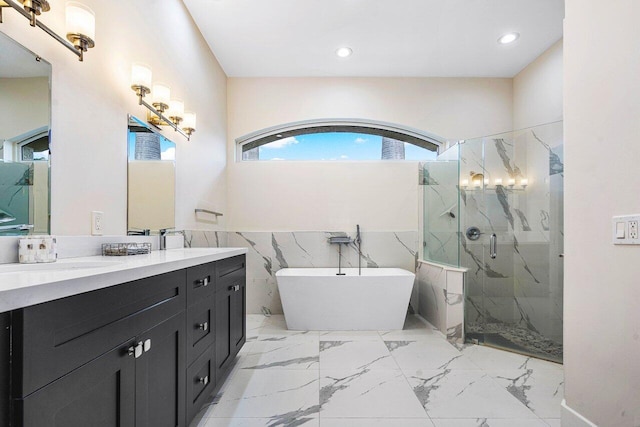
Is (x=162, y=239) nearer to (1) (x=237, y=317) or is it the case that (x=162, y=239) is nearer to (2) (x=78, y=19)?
(1) (x=237, y=317)

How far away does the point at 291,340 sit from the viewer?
3.07 m

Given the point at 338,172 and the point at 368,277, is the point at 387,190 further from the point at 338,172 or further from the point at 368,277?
the point at 368,277

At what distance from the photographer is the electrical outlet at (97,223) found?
171cm

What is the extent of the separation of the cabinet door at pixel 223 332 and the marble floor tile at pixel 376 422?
0.69 m

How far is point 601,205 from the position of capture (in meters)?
1.43

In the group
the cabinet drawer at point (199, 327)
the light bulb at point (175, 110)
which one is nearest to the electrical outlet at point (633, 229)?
the cabinet drawer at point (199, 327)

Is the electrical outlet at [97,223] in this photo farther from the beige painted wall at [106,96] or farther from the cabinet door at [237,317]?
the cabinet door at [237,317]

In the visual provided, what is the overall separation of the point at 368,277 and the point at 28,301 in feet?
9.46

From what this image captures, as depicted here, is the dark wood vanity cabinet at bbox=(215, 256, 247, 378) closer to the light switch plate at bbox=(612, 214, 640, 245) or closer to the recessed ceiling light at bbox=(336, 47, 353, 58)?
the light switch plate at bbox=(612, 214, 640, 245)

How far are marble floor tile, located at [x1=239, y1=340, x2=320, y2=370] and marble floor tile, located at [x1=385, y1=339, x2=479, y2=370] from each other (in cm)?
66

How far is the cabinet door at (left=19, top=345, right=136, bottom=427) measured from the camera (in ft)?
2.31

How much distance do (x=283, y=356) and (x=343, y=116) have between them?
277cm

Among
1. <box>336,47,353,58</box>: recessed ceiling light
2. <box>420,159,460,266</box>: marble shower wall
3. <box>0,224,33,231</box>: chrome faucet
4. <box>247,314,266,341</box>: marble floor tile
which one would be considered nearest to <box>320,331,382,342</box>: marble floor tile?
<box>247,314,266,341</box>: marble floor tile

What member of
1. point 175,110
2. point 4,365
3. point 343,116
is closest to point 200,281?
point 4,365
